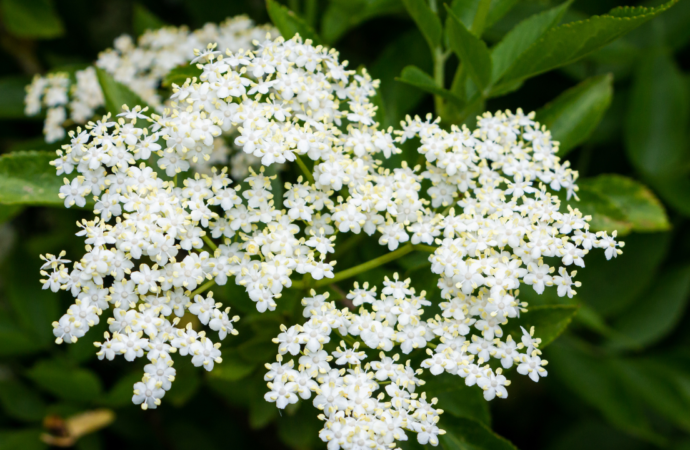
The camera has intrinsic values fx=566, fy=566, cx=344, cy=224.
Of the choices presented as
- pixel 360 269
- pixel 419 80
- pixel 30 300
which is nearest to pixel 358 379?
pixel 360 269

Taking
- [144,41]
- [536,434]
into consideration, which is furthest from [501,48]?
[536,434]

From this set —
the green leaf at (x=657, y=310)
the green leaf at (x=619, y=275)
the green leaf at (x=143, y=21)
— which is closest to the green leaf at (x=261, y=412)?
the green leaf at (x=619, y=275)

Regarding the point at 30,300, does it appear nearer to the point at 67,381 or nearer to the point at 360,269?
the point at 67,381

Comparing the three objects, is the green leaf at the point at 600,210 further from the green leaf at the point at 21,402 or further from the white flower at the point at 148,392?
the green leaf at the point at 21,402

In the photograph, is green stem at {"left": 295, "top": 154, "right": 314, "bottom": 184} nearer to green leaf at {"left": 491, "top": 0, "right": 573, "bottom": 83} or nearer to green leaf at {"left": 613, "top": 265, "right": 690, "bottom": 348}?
green leaf at {"left": 491, "top": 0, "right": 573, "bottom": 83}

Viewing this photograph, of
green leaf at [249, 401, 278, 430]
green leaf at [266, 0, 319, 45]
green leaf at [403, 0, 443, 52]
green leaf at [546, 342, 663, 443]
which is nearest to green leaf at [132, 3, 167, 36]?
green leaf at [266, 0, 319, 45]

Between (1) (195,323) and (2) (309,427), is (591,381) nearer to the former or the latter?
(2) (309,427)
